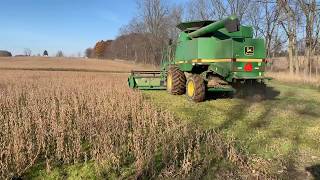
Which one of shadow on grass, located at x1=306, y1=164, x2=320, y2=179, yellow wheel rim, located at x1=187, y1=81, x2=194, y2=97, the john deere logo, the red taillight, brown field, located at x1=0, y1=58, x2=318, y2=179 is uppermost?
the john deere logo

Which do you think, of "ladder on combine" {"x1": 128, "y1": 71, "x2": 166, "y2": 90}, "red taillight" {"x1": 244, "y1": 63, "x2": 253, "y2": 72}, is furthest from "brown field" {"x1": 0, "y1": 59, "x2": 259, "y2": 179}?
"ladder on combine" {"x1": 128, "y1": 71, "x2": 166, "y2": 90}

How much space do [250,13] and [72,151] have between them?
143 feet

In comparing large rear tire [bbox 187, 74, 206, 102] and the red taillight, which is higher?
the red taillight

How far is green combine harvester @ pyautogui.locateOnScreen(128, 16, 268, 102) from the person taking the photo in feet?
39.5

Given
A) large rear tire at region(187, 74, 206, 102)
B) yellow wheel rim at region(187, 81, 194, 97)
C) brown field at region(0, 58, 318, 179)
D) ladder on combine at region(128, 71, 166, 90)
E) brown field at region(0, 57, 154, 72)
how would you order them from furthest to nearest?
brown field at region(0, 57, 154, 72) < ladder on combine at region(128, 71, 166, 90) < yellow wheel rim at region(187, 81, 194, 97) < large rear tire at region(187, 74, 206, 102) < brown field at region(0, 58, 318, 179)

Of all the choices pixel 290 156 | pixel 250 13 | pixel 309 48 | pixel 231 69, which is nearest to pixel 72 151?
pixel 290 156

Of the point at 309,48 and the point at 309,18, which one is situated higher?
the point at 309,18

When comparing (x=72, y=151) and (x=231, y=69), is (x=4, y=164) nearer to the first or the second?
(x=72, y=151)

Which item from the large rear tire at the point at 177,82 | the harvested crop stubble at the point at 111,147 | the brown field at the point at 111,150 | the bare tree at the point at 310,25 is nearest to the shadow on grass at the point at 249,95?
the large rear tire at the point at 177,82

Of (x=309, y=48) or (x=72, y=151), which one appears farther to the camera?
(x=309, y=48)

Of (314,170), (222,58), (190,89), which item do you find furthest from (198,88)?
(314,170)

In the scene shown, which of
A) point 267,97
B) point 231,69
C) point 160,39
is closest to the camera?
point 231,69

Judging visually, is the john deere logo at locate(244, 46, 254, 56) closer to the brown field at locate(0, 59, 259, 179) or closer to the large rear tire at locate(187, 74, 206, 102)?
the large rear tire at locate(187, 74, 206, 102)

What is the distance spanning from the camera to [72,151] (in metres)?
6.36
